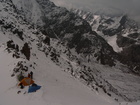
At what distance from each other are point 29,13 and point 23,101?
18226 cm

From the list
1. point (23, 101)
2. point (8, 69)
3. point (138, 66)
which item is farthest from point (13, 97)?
point (138, 66)

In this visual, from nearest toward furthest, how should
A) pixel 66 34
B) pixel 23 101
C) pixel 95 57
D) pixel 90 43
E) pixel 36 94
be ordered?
pixel 23 101, pixel 36 94, pixel 95 57, pixel 90 43, pixel 66 34

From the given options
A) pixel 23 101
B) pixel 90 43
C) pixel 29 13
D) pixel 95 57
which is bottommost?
pixel 23 101

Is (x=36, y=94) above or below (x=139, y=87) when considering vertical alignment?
above

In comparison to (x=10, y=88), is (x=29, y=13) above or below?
above

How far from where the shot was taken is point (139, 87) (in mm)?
104375

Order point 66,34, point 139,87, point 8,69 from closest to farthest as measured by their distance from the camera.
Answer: point 8,69
point 139,87
point 66,34

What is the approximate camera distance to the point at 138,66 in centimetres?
19038

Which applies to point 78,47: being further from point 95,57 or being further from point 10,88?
point 10,88

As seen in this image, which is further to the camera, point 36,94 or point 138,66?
point 138,66

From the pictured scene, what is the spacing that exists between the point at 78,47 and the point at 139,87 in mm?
82848

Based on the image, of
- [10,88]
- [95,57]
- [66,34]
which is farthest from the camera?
[66,34]

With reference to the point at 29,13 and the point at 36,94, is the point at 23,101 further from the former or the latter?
the point at 29,13

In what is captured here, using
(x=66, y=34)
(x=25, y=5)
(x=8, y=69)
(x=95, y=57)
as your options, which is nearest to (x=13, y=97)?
(x=8, y=69)
